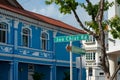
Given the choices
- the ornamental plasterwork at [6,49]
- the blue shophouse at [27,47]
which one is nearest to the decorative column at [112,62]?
the blue shophouse at [27,47]

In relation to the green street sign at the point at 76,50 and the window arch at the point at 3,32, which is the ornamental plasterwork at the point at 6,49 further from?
the green street sign at the point at 76,50

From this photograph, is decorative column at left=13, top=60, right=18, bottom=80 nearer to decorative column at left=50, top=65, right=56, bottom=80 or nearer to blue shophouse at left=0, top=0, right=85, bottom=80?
blue shophouse at left=0, top=0, right=85, bottom=80

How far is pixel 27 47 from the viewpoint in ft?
108

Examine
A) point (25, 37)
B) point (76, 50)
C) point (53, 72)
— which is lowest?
point (53, 72)

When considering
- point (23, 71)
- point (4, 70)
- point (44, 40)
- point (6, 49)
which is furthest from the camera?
point (44, 40)

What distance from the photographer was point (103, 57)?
11.5 meters

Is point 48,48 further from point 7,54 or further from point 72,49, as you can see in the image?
point 72,49

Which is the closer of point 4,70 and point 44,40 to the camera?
point 4,70

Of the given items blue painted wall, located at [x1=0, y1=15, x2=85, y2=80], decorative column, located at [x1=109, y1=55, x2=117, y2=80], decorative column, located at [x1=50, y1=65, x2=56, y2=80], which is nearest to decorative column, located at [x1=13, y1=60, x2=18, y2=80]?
blue painted wall, located at [x1=0, y1=15, x2=85, y2=80]

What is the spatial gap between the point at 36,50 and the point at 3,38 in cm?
460

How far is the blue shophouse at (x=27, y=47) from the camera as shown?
30.5 m

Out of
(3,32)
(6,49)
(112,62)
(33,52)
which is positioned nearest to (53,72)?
(33,52)

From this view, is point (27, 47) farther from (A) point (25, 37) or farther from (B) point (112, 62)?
(B) point (112, 62)

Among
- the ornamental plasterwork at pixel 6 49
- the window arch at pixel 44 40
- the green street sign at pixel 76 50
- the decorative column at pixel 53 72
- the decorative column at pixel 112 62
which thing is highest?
the window arch at pixel 44 40
